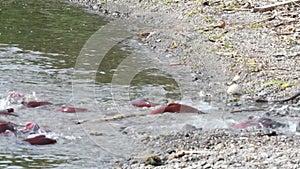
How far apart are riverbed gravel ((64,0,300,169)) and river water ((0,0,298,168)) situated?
28cm

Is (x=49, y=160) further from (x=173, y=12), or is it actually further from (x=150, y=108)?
(x=173, y=12)

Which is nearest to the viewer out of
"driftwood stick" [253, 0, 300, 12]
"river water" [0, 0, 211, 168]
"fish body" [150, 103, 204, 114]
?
"river water" [0, 0, 211, 168]

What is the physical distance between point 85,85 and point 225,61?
2094 mm

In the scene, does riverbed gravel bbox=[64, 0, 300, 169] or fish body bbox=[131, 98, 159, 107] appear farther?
fish body bbox=[131, 98, 159, 107]

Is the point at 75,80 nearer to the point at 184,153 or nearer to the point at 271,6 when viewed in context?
the point at 184,153

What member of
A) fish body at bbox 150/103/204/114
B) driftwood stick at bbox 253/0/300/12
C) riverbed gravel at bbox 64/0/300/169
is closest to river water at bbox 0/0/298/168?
fish body at bbox 150/103/204/114

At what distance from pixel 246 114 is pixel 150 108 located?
105 centimetres

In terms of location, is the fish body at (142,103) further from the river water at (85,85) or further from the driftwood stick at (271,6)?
the driftwood stick at (271,6)

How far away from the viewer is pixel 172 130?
22.1ft

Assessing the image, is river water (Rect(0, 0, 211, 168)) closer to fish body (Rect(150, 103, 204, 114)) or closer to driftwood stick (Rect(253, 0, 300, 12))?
fish body (Rect(150, 103, 204, 114))

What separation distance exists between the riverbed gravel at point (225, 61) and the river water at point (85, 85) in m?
0.28

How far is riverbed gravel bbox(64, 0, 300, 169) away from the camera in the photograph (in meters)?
5.76

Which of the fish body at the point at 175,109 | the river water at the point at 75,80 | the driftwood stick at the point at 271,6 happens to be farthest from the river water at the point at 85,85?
the driftwood stick at the point at 271,6

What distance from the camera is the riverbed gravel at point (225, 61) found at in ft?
18.9
